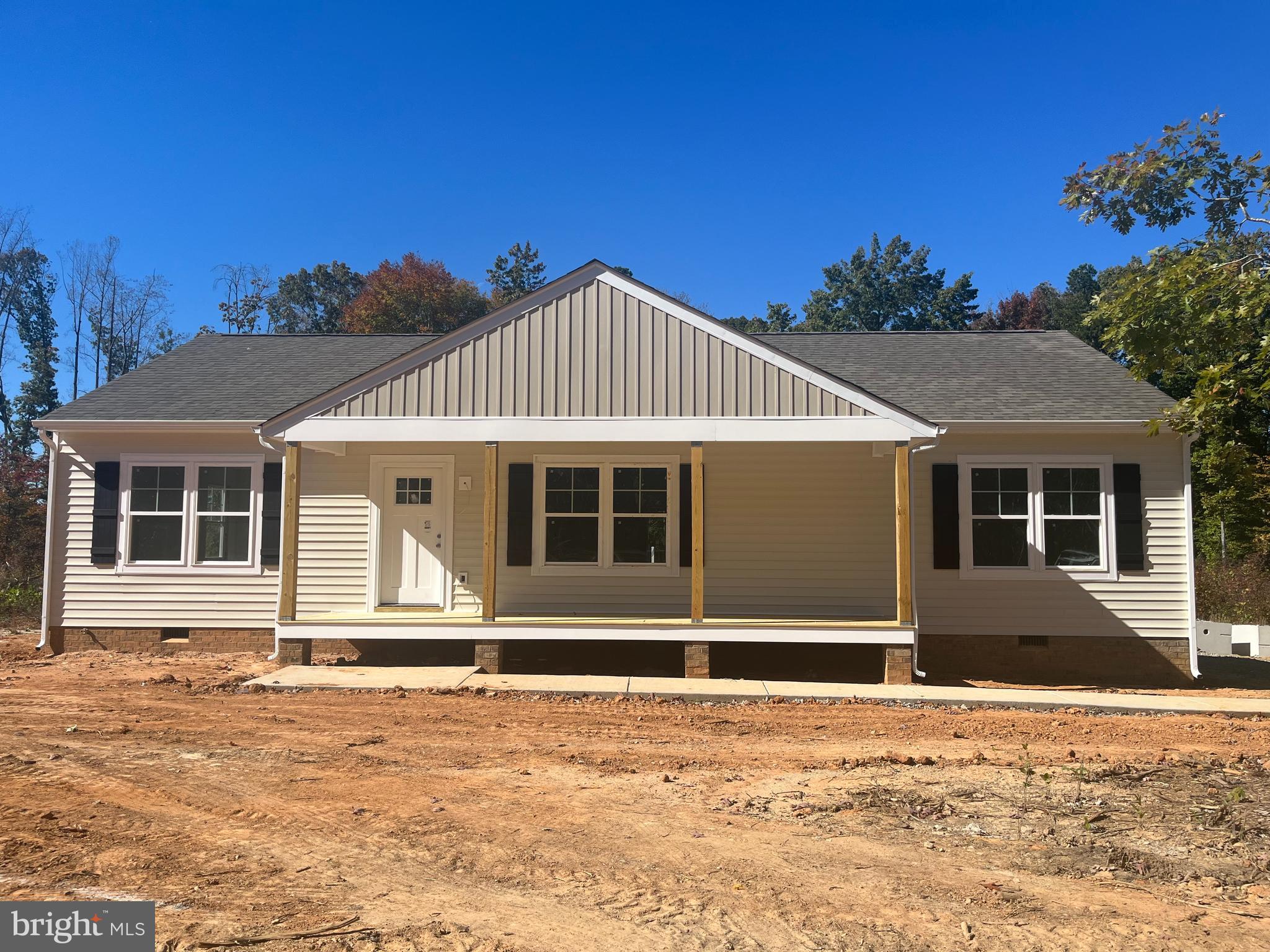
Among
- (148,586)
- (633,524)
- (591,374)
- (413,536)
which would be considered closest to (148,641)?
(148,586)

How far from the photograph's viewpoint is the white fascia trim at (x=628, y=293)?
10430 millimetres

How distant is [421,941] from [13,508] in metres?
23.6

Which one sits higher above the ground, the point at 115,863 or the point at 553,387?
the point at 553,387

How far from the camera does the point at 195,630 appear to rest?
12242mm

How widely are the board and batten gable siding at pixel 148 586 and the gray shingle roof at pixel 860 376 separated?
1.40 ft

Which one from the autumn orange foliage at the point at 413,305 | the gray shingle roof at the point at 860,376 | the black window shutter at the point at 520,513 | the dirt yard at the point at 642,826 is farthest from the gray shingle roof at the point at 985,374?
the autumn orange foliage at the point at 413,305

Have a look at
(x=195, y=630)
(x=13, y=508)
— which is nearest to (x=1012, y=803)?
(x=195, y=630)

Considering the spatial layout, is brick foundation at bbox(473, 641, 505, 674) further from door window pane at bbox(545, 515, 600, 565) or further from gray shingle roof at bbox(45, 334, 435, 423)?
gray shingle roof at bbox(45, 334, 435, 423)

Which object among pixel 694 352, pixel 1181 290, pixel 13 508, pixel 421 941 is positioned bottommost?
pixel 421 941

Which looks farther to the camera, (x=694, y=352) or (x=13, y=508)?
(x=13, y=508)

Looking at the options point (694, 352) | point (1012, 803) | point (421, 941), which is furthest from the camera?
point (694, 352)

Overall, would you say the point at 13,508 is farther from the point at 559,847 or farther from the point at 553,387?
the point at 559,847

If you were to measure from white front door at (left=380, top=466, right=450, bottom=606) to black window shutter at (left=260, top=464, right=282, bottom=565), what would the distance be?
1.30 metres

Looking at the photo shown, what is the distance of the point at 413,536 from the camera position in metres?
12.4
